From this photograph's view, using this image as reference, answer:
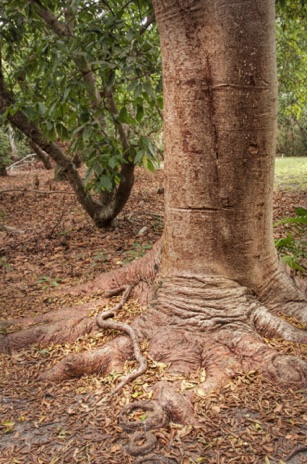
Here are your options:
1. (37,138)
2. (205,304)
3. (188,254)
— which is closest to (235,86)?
(188,254)

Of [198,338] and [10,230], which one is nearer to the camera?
[198,338]

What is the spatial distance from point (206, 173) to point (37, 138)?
3631mm

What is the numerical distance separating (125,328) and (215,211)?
3.10 feet

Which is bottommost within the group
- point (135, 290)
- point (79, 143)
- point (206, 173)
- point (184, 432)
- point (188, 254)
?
point (184, 432)

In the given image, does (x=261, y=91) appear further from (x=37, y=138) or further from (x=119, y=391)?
(x=37, y=138)

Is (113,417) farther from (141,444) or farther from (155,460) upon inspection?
(155,460)

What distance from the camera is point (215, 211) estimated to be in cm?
250

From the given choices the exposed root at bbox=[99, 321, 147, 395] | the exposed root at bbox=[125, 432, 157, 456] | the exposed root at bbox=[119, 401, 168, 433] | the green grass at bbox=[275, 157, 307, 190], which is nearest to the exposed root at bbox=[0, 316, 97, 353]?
the exposed root at bbox=[99, 321, 147, 395]

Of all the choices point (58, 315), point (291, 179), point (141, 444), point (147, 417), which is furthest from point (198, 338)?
point (291, 179)

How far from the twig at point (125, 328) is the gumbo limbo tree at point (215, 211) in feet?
0.04

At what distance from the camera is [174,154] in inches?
99.4

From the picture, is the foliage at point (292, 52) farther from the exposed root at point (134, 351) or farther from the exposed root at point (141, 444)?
the exposed root at point (141, 444)

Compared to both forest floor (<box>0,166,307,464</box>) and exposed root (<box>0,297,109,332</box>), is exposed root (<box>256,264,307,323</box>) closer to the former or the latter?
forest floor (<box>0,166,307,464</box>)

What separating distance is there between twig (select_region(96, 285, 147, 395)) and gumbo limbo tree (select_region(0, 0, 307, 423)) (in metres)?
0.01
